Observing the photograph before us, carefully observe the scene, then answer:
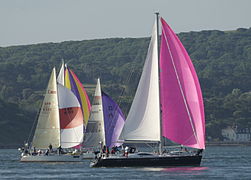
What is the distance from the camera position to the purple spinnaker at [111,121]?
94.0m

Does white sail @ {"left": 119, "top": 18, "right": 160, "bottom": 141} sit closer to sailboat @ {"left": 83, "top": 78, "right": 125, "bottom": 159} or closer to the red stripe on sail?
sailboat @ {"left": 83, "top": 78, "right": 125, "bottom": 159}

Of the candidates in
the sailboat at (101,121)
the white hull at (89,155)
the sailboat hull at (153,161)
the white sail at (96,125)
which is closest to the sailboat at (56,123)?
the white sail at (96,125)

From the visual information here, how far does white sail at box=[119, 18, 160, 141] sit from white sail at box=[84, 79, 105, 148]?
19.7m

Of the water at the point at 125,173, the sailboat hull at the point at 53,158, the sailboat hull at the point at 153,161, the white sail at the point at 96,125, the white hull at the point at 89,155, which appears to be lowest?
the water at the point at 125,173

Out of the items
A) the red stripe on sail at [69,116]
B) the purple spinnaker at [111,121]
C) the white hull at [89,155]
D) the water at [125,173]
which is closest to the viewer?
the water at [125,173]

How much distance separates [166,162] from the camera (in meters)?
74.8

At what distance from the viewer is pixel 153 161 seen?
246 feet

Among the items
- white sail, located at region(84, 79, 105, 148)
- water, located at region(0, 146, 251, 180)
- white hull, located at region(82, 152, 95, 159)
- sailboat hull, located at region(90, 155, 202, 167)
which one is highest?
white sail, located at region(84, 79, 105, 148)

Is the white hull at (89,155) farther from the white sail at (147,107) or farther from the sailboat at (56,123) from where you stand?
the white sail at (147,107)

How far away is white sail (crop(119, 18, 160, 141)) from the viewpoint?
7506 cm

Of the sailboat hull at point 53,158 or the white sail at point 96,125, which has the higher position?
the white sail at point 96,125

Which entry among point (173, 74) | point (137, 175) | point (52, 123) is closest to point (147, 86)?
point (173, 74)

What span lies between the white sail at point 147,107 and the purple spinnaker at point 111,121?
1642cm

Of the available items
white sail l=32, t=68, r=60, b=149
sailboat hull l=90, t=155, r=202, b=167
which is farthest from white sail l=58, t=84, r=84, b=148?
sailboat hull l=90, t=155, r=202, b=167
